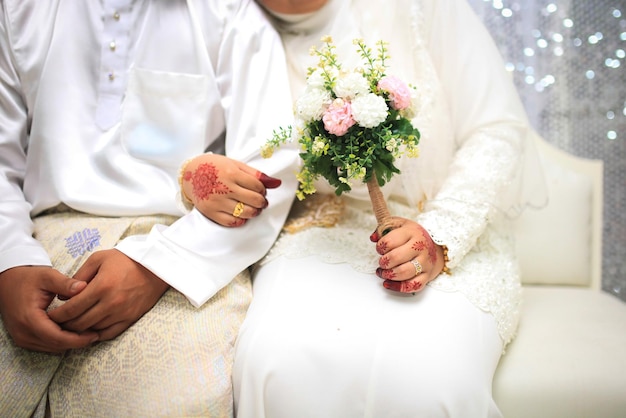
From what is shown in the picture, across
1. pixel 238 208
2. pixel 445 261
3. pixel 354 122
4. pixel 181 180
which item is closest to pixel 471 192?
pixel 445 261

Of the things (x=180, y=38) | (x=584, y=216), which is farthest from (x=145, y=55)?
(x=584, y=216)

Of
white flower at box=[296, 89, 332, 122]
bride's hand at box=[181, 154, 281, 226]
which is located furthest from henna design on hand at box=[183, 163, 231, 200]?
white flower at box=[296, 89, 332, 122]

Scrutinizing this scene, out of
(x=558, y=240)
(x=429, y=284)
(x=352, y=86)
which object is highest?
(x=352, y=86)

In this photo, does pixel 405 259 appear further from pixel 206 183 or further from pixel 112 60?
pixel 112 60

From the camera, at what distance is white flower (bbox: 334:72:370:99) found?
3.07ft

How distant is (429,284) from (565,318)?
413 mm

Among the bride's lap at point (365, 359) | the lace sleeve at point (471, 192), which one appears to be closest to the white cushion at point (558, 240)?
the lace sleeve at point (471, 192)

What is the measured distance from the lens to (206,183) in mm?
1087

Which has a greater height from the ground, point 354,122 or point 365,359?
point 354,122

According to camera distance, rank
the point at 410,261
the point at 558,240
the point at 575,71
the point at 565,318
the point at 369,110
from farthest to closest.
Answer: the point at 575,71
the point at 558,240
the point at 565,318
the point at 410,261
the point at 369,110

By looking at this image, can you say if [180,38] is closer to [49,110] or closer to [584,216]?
[49,110]

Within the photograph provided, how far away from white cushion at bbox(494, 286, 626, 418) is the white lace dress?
55 millimetres

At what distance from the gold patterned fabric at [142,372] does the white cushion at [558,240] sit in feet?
3.25

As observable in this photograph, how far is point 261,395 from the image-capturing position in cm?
93
